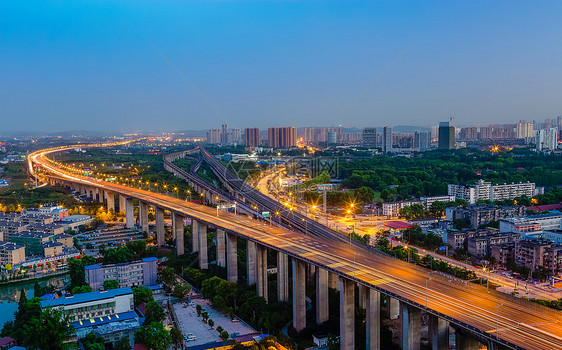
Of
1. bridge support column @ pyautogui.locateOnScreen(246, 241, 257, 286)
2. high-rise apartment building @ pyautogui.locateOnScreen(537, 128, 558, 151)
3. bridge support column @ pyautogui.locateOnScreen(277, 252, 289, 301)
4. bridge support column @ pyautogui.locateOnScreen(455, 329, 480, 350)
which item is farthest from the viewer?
high-rise apartment building @ pyautogui.locateOnScreen(537, 128, 558, 151)

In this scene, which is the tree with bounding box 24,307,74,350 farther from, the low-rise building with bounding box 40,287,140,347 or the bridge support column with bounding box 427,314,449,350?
the bridge support column with bounding box 427,314,449,350

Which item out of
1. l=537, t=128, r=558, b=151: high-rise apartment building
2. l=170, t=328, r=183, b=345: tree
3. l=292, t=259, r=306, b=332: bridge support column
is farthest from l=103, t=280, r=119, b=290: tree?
l=537, t=128, r=558, b=151: high-rise apartment building

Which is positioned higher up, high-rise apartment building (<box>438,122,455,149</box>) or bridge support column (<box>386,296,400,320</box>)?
high-rise apartment building (<box>438,122,455,149</box>)

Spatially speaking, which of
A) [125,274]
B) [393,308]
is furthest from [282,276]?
[125,274]

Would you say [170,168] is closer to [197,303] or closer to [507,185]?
[507,185]

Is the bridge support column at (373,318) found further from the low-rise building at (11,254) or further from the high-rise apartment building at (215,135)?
the high-rise apartment building at (215,135)

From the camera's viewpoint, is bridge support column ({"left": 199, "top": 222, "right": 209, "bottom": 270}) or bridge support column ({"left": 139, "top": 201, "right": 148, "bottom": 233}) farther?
bridge support column ({"left": 139, "top": 201, "right": 148, "bottom": 233})
